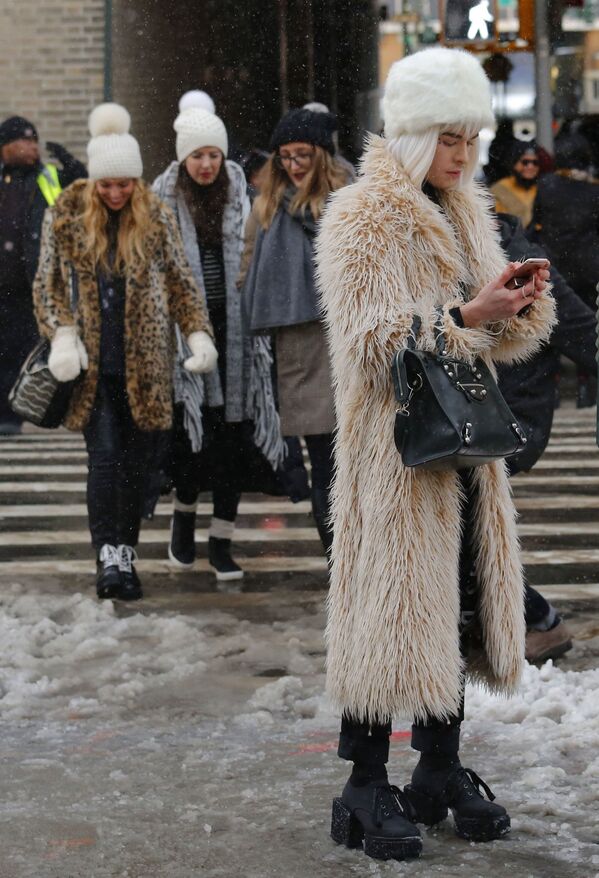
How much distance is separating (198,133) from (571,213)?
576 cm

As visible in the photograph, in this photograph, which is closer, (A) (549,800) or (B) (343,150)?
(A) (549,800)

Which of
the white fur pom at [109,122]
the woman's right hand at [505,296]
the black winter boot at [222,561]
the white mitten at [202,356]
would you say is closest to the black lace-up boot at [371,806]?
the woman's right hand at [505,296]

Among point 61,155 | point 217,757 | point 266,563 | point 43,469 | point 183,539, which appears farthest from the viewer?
point 61,155

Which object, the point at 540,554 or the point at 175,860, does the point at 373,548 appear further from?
the point at 540,554

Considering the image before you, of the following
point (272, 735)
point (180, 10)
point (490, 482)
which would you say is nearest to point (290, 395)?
point (272, 735)

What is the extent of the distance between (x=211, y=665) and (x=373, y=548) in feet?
7.30

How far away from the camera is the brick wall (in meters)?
18.6

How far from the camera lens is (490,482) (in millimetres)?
4387

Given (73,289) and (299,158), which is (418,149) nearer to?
(299,158)

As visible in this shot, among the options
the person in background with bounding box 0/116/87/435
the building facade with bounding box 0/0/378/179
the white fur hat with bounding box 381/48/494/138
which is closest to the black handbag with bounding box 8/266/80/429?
the white fur hat with bounding box 381/48/494/138

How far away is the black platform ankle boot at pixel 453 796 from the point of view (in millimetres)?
4312

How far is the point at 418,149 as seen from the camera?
168 inches

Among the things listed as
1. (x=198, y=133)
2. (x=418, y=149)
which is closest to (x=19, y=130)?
(x=198, y=133)

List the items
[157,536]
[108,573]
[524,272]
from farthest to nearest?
[157,536], [108,573], [524,272]
